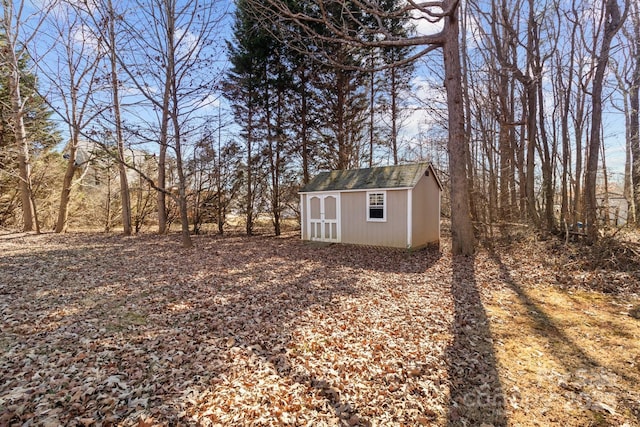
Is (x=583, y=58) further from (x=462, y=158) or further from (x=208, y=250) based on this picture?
(x=208, y=250)

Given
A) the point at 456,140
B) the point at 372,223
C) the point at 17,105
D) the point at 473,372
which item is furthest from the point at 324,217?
the point at 17,105

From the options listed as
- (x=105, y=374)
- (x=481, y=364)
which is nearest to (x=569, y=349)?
(x=481, y=364)

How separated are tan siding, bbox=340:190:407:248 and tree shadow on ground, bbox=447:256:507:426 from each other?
490 cm

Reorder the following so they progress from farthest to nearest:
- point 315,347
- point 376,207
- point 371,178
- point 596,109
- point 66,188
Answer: point 66,188
point 371,178
point 376,207
point 596,109
point 315,347

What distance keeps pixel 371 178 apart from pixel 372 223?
165 centimetres

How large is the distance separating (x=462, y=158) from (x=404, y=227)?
107 inches

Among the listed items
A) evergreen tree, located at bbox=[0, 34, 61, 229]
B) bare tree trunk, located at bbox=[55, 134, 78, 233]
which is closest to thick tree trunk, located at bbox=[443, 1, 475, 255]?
bare tree trunk, located at bbox=[55, 134, 78, 233]

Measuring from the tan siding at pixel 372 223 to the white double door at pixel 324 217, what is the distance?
301mm

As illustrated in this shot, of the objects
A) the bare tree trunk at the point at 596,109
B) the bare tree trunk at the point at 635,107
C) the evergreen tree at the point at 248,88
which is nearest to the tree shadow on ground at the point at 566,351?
the bare tree trunk at the point at 596,109

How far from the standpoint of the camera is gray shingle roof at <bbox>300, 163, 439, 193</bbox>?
9.99m

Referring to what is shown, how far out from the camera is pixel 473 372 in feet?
10.1

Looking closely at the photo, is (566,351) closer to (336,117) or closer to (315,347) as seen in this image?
(315,347)

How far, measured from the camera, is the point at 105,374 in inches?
106

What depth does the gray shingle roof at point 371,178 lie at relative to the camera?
999 centimetres
